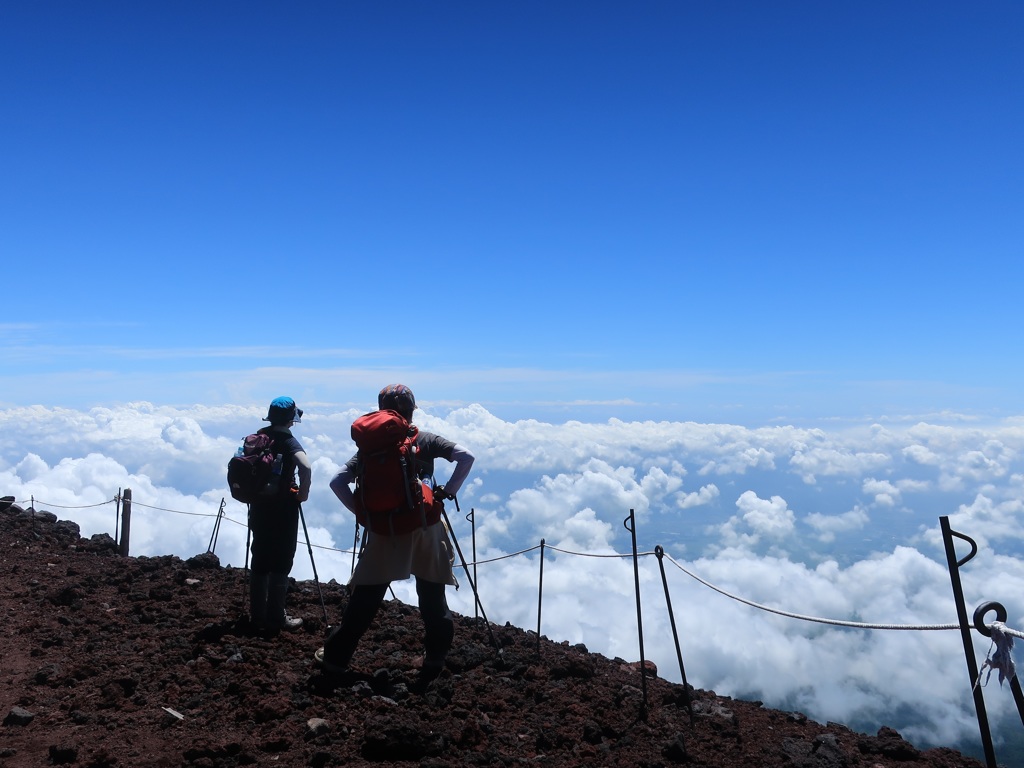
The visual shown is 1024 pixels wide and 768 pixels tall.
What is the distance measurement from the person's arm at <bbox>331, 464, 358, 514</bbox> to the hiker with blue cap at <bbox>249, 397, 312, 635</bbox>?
4.41ft

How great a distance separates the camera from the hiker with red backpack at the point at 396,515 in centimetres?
527

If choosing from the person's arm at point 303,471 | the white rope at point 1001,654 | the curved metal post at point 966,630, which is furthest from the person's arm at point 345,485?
the white rope at point 1001,654

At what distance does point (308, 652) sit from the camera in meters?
6.48

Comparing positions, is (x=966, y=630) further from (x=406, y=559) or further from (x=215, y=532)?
(x=215, y=532)

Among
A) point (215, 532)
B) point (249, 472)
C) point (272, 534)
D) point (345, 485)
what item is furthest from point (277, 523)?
point (215, 532)

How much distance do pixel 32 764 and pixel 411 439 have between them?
2.87 meters

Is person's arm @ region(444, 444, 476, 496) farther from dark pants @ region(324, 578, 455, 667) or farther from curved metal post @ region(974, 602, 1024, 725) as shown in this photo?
curved metal post @ region(974, 602, 1024, 725)

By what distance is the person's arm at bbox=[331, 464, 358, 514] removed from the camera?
540 cm

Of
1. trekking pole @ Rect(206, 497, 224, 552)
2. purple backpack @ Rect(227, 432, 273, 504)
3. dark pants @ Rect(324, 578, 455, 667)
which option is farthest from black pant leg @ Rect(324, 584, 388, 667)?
trekking pole @ Rect(206, 497, 224, 552)

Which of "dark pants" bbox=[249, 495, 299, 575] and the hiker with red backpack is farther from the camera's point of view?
"dark pants" bbox=[249, 495, 299, 575]

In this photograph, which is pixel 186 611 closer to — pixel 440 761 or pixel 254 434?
pixel 254 434

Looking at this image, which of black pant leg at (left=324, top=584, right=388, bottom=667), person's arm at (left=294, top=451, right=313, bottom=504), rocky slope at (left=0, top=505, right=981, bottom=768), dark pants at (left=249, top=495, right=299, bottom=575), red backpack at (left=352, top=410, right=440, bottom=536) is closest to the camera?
→ rocky slope at (left=0, top=505, right=981, bottom=768)

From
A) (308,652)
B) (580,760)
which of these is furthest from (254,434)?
(580,760)

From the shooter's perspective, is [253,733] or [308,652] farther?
[308,652]
